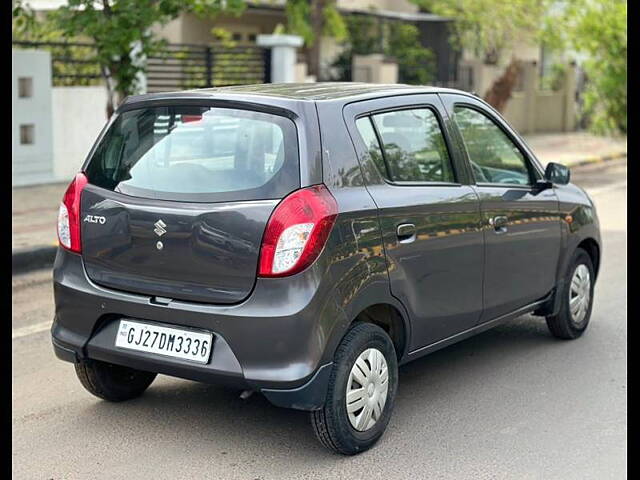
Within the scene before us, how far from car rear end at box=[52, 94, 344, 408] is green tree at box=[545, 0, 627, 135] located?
16.4m

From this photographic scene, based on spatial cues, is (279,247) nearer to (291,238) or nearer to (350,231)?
(291,238)

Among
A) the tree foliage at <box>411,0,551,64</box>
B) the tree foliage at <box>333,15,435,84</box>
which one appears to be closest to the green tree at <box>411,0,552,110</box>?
the tree foliage at <box>411,0,551,64</box>

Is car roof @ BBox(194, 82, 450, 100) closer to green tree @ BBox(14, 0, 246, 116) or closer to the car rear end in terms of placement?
the car rear end

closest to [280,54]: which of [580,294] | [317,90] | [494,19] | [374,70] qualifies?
[374,70]

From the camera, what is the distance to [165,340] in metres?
4.54

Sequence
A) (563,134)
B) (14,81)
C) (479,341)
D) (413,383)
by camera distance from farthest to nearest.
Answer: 1. (563,134)
2. (14,81)
3. (479,341)
4. (413,383)

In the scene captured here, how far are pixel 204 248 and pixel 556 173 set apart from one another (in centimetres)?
268

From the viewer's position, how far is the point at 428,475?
445cm

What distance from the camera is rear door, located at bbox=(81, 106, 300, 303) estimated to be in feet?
14.5

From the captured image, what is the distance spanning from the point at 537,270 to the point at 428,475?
6.72 feet

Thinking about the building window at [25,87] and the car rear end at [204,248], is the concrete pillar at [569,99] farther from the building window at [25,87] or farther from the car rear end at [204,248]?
the car rear end at [204,248]

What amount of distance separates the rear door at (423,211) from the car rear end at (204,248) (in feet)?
1.46

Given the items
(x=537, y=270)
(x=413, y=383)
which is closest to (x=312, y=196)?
(x=413, y=383)
